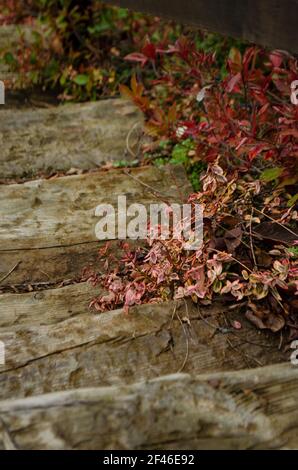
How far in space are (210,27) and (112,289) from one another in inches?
49.5

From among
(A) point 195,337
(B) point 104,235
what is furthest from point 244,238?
(B) point 104,235

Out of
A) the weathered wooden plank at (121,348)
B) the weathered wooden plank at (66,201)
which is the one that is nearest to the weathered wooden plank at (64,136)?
the weathered wooden plank at (66,201)

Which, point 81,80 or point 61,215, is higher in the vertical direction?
point 81,80

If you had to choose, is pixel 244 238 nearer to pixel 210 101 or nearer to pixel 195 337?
pixel 195 337

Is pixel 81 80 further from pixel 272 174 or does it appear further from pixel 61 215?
pixel 272 174

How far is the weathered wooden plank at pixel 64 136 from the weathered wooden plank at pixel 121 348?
1470 mm

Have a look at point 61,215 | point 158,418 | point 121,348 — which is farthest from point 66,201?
point 158,418

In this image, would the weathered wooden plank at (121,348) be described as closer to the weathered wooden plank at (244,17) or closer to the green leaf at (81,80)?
the weathered wooden plank at (244,17)

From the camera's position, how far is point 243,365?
1.96 m

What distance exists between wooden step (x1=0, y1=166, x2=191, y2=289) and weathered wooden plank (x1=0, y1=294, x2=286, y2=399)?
0.48 metres

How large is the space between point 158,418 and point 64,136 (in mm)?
2521

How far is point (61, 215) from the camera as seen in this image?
2.90 m

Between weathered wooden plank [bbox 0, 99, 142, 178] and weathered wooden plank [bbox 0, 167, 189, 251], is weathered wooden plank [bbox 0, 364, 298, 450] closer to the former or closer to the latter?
weathered wooden plank [bbox 0, 167, 189, 251]

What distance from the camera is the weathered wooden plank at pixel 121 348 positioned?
1.88 metres
